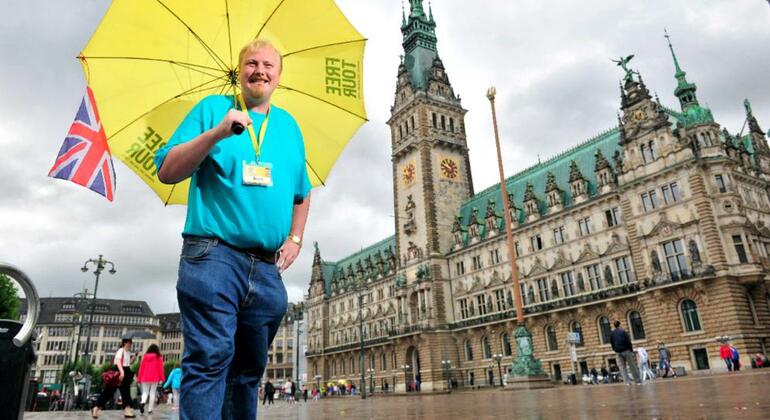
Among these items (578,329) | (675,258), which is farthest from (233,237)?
(578,329)

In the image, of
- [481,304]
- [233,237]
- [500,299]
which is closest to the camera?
[233,237]

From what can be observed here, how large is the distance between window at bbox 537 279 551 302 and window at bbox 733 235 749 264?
14964mm

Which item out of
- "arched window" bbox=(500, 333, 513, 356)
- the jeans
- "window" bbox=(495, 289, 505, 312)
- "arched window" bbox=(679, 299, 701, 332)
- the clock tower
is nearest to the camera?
the jeans

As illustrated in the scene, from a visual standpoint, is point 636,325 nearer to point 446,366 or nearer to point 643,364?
point 643,364

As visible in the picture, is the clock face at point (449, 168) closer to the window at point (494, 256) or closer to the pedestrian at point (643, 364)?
the window at point (494, 256)

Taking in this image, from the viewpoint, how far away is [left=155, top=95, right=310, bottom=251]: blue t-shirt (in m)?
2.63

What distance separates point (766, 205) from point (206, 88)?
4482 centimetres

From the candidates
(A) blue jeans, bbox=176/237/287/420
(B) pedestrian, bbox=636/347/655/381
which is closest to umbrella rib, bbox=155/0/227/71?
(A) blue jeans, bbox=176/237/287/420

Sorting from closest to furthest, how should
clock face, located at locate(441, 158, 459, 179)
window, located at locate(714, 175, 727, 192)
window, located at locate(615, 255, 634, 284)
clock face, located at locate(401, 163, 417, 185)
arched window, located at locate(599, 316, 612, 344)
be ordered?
window, located at locate(714, 175, 727, 192) → window, located at locate(615, 255, 634, 284) → arched window, located at locate(599, 316, 612, 344) → clock face, located at locate(441, 158, 459, 179) → clock face, located at locate(401, 163, 417, 185)

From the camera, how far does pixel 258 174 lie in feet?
8.97

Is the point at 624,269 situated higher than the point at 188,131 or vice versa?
the point at 624,269

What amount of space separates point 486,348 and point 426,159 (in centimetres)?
2151

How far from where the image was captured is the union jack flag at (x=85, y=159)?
4352 millimetres

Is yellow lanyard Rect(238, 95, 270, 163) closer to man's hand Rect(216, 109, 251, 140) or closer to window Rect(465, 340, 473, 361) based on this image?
man's hand Rect(216, 109, 251, 140)
